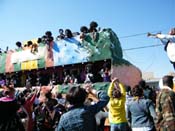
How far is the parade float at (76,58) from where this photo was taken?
1519 cm

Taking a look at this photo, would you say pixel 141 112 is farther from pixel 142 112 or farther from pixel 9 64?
pixel 9 64

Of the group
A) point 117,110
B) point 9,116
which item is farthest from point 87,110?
point 117,110

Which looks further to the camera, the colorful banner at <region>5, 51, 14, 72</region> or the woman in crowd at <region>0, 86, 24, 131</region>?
the colorful banner at <region>5, 51, 14, 72</region>

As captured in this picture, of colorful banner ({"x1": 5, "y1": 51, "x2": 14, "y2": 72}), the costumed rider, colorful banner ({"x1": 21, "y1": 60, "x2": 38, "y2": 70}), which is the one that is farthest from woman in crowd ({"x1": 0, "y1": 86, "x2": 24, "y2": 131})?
colorful banner ({"x1": 5, "y1": 51, "x2": 14, "y2": 72})

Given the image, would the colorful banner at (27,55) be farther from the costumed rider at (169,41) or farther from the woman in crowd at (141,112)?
the woman in crowd at (141,112)

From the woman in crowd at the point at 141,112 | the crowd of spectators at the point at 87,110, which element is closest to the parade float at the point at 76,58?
the crowd of spectators at the point at 87,110

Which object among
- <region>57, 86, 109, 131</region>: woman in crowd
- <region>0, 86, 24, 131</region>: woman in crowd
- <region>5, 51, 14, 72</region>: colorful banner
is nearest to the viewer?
<region>57, 86, 109, 131</region>: woman in crowd

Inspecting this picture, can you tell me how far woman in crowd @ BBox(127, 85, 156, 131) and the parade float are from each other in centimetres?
718

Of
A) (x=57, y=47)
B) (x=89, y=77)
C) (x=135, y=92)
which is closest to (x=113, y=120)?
(x=135, y=92)

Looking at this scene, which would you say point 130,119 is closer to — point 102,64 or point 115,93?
point 115,93

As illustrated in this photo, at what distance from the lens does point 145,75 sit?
48531 mm

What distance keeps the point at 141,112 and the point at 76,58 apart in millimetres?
9700

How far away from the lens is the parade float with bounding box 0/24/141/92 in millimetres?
15188

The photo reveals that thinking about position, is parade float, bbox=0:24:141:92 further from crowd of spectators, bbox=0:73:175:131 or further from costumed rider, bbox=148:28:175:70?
crowd of spectators, bbox=0:73:175:131
